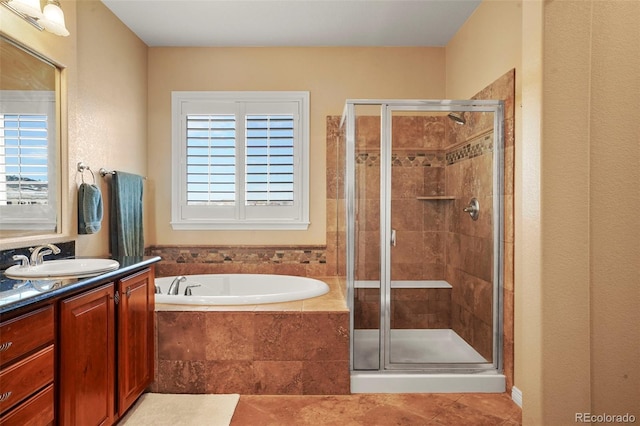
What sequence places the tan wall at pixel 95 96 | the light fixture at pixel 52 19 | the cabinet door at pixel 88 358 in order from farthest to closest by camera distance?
1. the tan wall at pixel 95 96
2. the light fixture at pixel 52 19
3. the cabinet door at pixel 88 358

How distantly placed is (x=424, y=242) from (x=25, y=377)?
222 cm

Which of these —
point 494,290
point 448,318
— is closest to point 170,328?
point 448,318

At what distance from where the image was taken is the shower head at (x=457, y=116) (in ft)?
8.83

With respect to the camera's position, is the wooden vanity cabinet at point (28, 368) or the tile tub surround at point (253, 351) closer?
the wooden vanity cabinet at point (28, 368)

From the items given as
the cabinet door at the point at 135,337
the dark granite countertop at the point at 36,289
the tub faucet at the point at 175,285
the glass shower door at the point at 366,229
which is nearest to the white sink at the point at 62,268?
the dark granite countertop at the point at 36,289

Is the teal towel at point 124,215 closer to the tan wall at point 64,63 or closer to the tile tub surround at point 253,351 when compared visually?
the tan wall at point 64,63

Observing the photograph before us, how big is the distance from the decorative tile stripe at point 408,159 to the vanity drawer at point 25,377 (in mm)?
1933

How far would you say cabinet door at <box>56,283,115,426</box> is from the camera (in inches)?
62.4

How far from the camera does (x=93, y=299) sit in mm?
1775

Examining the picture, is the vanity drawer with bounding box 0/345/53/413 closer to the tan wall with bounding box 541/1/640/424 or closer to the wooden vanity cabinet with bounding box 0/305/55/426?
the wooden vanity cabinet with bounding box 0/305/55/426

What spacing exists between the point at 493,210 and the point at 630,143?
1215 millimetres

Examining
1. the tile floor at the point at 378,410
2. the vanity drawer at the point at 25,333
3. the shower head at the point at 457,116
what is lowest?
the tile floor at the point at 378,410

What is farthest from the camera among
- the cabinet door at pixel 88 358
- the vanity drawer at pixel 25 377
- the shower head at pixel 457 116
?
the shower head at pixel 457 116

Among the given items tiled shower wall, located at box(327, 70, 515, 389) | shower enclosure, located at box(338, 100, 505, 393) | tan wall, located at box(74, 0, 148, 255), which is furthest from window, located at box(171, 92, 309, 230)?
tiled shower wall, located at box(327, 70, 515, 389)
